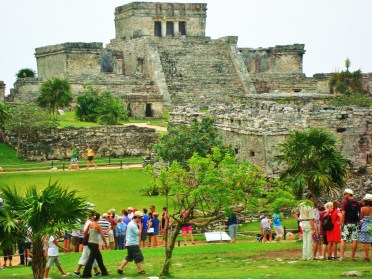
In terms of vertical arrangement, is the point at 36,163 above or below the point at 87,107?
below

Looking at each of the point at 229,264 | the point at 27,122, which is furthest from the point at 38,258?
the point at 27,122

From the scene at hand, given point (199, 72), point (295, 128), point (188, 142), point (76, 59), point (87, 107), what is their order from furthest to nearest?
point (76, 59) → point (199, 72) → point (87, 107) → point (188, 142) → point (295, 128)

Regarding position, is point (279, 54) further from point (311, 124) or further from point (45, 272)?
point (45, 272)

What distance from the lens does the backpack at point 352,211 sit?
838 inches

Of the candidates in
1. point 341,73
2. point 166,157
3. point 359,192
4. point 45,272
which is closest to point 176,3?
point 341,73

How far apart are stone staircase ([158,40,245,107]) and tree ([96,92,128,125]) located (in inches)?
353

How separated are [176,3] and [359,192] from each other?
3923 centimetres

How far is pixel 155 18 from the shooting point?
6731 centimetres

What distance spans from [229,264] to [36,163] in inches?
747

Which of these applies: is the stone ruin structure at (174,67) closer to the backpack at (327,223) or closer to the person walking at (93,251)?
the backpack at (327,223)

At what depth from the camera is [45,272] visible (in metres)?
21.0

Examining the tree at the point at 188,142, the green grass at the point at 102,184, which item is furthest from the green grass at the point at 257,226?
the tree at the point at 188,142

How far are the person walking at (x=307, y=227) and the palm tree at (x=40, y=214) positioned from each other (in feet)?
14.9

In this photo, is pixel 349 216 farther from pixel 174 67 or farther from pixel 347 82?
pixel 347 82
